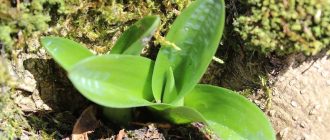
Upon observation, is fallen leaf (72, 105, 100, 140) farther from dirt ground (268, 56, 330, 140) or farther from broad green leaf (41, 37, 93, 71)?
dirt ground (268, 56, 330, 140)

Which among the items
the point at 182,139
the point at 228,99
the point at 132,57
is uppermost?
the point at 132,57

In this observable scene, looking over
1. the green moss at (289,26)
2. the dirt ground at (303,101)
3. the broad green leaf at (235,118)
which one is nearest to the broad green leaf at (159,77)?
the broad green leaf at (235,118)

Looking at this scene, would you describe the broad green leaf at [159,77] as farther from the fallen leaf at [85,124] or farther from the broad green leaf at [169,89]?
the fallen leaf at [85,124]

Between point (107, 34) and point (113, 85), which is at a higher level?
point (107, 34)

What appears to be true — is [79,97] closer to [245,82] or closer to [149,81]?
[149,81]

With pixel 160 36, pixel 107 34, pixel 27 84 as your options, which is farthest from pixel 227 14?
pixel 27 84
